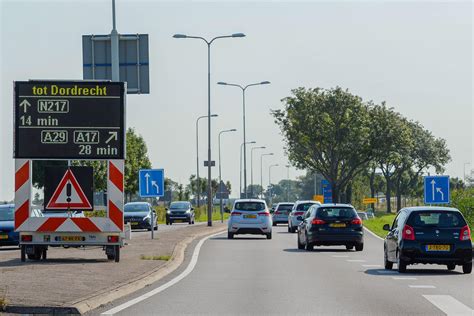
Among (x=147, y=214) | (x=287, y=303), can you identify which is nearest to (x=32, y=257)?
(x=287, y=303)

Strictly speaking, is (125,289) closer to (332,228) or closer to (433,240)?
(433,240)

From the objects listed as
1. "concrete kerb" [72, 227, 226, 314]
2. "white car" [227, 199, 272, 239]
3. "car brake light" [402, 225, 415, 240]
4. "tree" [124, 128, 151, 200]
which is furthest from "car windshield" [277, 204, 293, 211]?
"car brake light" [402, 225, 415, 240]

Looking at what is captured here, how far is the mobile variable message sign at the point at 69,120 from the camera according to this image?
2478 cm

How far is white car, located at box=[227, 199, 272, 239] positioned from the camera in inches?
1720

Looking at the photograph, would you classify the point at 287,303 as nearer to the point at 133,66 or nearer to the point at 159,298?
the point at 159,298

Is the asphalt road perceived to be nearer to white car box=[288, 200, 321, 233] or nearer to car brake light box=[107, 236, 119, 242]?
car brake light box=[107, 236, 119, 242]

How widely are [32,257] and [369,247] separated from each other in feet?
51.4

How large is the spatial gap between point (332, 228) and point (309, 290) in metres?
16.0

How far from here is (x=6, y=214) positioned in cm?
3756

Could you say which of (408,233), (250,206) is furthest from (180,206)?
(408,233)

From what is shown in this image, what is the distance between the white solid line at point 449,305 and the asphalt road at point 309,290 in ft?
0.03

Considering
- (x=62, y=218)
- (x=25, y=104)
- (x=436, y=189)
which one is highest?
(x=25, y=104)

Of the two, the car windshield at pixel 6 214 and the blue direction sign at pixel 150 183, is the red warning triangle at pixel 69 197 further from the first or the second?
the car windshield at pixel 6 214

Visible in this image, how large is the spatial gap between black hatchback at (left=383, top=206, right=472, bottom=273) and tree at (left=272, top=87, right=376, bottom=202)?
66.0 metres
